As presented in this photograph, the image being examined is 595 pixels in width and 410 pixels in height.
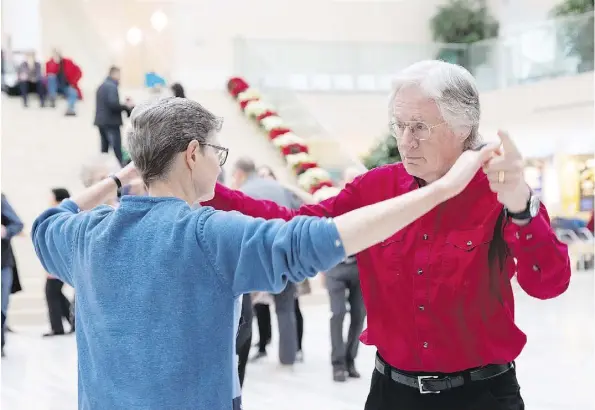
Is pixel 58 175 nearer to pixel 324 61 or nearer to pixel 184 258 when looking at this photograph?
pixel 324 61

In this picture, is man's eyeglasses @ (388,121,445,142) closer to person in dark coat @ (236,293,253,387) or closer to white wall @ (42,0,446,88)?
person in dark coat @ (236,293,253,387)

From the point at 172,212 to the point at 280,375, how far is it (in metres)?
5.13

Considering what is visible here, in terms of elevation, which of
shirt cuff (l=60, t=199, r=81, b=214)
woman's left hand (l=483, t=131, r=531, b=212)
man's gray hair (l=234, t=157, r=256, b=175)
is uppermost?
woman's left hand (l=483, t=131, r=531, b=212)

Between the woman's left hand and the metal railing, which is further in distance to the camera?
the metal railing

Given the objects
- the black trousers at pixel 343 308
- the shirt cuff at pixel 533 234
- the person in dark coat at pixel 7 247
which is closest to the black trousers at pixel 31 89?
the person in dark coat at pixel 7 247

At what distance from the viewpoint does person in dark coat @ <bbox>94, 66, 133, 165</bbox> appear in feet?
40.8

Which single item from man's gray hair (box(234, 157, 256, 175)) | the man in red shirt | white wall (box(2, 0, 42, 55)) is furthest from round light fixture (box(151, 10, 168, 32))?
the man in red shirt

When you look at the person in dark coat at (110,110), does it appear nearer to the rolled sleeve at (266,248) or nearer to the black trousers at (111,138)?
the black trousers at (111,138)

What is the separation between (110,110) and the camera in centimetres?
1247

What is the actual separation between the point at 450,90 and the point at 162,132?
2.70 ft

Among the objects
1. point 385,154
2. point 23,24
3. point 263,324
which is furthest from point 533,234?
point 23,24

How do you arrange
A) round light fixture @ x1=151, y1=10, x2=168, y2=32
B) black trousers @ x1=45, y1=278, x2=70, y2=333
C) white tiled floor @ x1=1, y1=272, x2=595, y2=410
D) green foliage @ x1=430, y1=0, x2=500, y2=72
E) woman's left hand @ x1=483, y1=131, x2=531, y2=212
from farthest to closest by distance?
green foliage @ x1=430, y1=0, x2=500, y2=72
round light fixture @ x1=151, y1=10, x2=168, y2=32
black trousers @ x1=45, y1=278, x2=70, y2=333
white tiled floor @ x1=1, y1=272, x2=595, y2=410
woman's left hand @ x1=483, y1=131, x2=531, y2=212

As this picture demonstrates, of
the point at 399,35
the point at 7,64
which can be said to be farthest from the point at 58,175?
the point at 399,35

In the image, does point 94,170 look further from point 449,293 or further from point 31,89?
point 31,89
